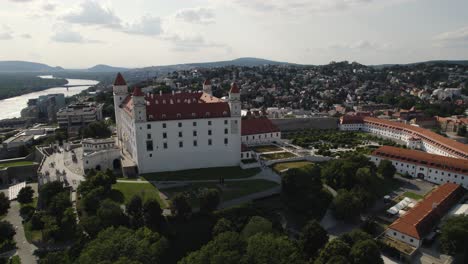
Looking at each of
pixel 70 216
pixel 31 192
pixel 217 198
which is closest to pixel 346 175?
pixel 217 198

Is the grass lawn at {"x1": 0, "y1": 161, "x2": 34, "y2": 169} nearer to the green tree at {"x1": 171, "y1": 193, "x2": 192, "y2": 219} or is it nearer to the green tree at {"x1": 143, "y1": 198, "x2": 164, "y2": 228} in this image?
the green tree at {"x1": 143, "y1": 198, "x2": 164, "y2": 228}

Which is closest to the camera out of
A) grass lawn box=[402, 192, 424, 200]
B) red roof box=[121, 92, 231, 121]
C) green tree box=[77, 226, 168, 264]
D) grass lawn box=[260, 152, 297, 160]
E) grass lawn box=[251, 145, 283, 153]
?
green tree box=[77, 226, 168, 264]

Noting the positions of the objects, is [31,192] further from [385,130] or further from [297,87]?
[297,87]

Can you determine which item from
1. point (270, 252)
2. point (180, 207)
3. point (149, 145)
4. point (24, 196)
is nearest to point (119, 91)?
point (149, 145)

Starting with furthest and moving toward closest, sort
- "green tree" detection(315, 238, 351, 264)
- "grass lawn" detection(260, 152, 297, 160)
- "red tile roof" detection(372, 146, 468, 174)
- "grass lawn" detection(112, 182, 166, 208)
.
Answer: "grass lawn" detection(260, 152, 297, 160), "red tile roof" detection(372, 146, 468, 174), "grass lawn" detection(112, 182, 166, 208), "green tree" detection(315, 238, 351, 264)

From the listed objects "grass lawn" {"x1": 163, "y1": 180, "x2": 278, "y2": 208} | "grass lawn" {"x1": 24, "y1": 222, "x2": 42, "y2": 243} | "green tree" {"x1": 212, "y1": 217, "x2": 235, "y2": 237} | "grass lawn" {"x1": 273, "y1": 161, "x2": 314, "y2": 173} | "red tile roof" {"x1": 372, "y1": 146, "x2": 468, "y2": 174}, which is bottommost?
"grass lawn" {"x1": 24, "y1": 222, "x2": 42, "y2": 243}

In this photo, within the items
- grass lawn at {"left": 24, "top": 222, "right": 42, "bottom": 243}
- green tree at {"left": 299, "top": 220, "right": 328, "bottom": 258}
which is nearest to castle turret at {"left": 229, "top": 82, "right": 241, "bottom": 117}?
green tree at {"left": 299, "top": 220, "right": 328, "bottom": 258}

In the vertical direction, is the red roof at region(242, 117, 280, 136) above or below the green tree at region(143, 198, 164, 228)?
above
